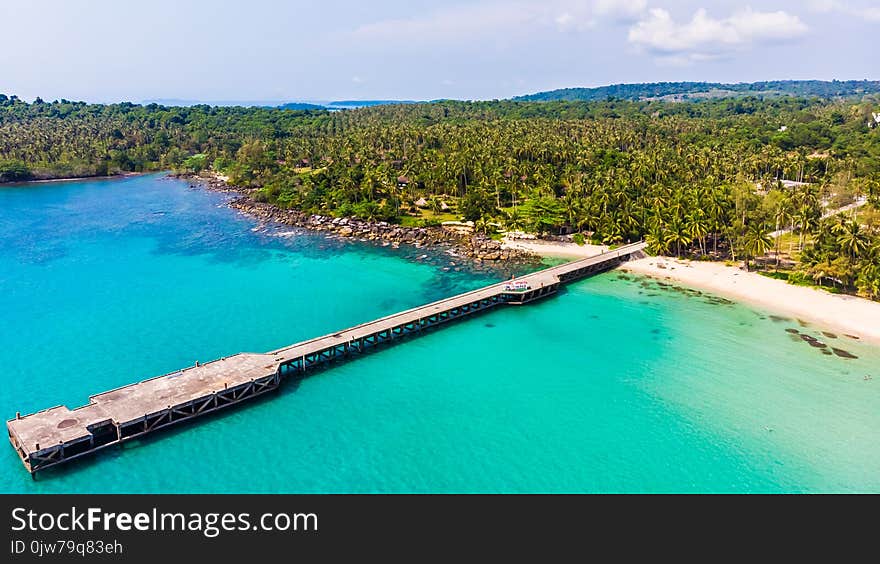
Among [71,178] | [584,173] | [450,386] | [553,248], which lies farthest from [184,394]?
[71,178]

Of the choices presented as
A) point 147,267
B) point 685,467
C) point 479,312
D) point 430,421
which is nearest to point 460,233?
point 479,312

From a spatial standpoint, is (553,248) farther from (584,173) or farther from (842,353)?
(842,353)

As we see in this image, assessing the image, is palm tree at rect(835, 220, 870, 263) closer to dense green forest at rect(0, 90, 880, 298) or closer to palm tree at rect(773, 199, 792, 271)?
dense green forest at rect(0, 90, 880, 298)

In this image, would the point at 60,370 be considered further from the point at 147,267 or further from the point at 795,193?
the point at 795,193

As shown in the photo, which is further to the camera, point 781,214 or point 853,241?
point 781,214

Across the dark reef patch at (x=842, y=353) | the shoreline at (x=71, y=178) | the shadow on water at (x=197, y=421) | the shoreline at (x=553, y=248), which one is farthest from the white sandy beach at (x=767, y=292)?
the shoreline at (x=71, y=178)
